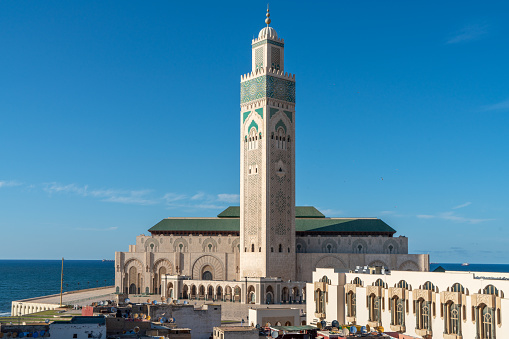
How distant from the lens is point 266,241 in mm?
85625

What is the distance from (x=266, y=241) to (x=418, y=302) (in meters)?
35.6

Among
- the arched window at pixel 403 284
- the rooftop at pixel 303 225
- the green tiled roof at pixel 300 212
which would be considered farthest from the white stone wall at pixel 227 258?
the arched window at pixel 403 284

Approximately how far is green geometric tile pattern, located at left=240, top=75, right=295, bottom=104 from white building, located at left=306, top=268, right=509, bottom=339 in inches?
1160

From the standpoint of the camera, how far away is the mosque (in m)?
86.0

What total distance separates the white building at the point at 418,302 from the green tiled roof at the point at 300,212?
32.5 m

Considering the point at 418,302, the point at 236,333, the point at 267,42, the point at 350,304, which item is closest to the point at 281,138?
the point at 267,42

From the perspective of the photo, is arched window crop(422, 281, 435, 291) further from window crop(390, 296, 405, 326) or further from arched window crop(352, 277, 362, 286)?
arched window crop(352, 277, 362, 286)

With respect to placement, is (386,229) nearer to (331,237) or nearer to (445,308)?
(331,237)

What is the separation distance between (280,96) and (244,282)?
970 inches

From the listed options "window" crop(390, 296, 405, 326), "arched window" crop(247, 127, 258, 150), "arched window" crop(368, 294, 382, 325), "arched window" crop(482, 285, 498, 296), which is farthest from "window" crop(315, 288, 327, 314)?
"arched window" crop(247, 127, 258, 150)

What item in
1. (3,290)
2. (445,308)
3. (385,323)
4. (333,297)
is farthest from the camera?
(3,290)

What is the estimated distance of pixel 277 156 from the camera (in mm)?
88000

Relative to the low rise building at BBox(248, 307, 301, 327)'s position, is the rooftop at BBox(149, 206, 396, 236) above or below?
above

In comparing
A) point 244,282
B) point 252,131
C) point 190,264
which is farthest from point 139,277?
point 252,131
